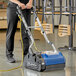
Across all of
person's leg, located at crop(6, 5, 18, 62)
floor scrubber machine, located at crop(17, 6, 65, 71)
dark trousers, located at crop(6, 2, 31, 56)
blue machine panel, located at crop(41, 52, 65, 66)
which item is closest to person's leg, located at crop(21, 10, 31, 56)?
dark trousers, located at crop(6, 2, 31, 56)

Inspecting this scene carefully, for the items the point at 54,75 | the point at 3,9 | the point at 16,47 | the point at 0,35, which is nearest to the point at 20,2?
the point at 54,75

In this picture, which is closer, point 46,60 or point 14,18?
point 46,60

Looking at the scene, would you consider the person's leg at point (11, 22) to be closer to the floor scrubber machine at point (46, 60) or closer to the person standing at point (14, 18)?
the person standing at point (14, 18)

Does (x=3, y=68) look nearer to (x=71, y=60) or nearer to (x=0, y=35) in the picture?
(x=71, y=60)

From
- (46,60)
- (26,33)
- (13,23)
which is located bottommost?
(46,60)

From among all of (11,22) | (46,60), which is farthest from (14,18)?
(46,60)

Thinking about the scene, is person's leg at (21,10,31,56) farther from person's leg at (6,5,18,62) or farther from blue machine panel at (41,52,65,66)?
blue machine panel at (41,52,65,66)

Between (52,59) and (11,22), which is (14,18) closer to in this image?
(11,22)

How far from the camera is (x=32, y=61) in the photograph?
3525mm

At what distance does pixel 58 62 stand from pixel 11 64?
0.95 metres

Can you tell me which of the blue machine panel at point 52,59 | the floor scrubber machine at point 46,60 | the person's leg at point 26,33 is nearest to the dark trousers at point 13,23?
the person's leg at point 26,33

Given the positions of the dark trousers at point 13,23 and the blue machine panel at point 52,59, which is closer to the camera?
the blue machine panel at point 52,59

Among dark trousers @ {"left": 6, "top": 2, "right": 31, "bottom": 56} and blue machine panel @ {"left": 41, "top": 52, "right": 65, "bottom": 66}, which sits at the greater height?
dark trousers @ {"left": 6, "top": 2, "right": 31, "bottom": 56}

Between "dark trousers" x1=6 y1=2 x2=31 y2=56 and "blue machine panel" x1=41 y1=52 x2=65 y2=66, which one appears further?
"dark trousers" x1=6 y1=2 x2=31 y2=56
